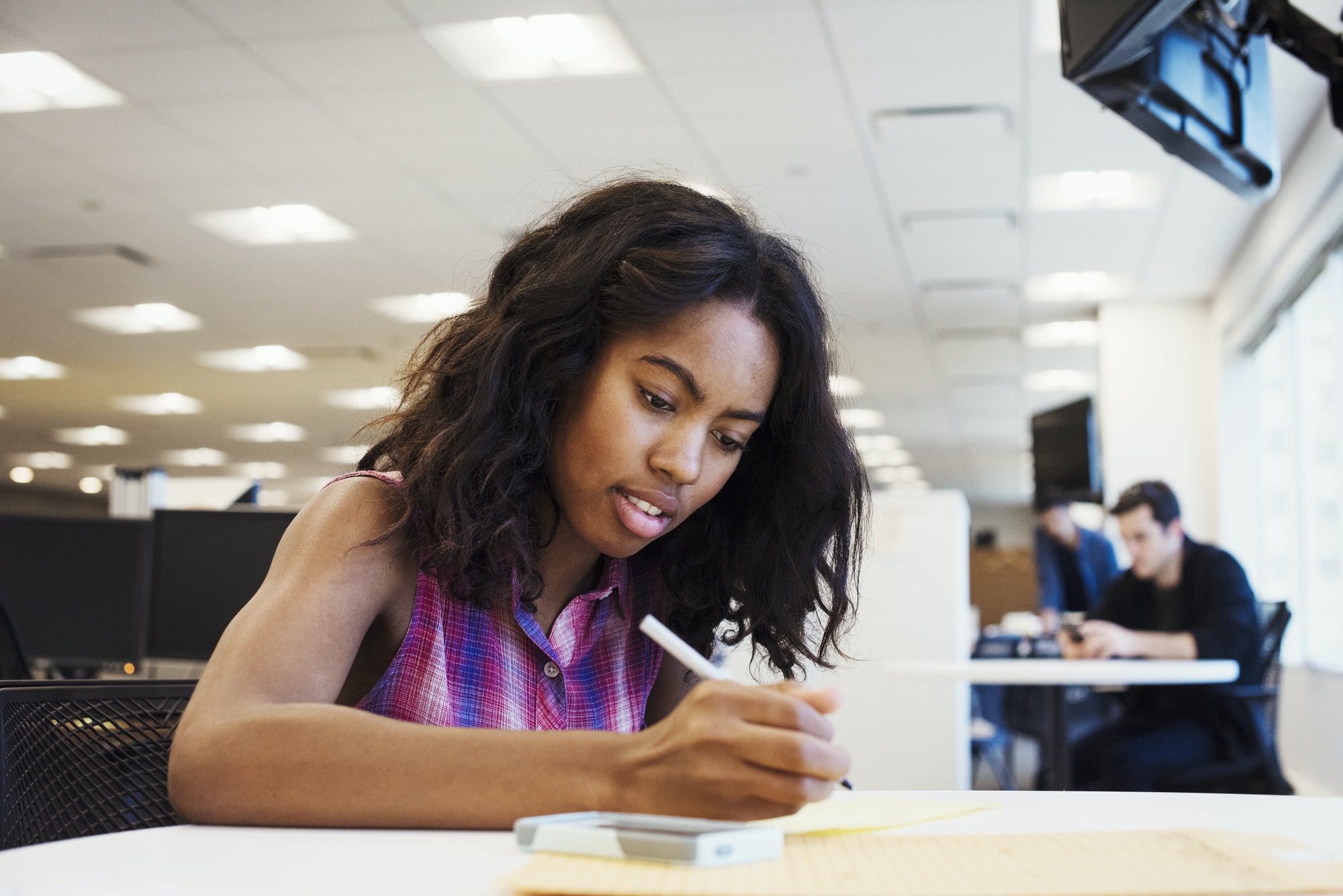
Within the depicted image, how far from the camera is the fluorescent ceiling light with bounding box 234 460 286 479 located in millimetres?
14906

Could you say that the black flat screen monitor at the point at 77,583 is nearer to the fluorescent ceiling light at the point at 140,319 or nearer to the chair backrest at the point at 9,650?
the chair backrest at the point at 9,650

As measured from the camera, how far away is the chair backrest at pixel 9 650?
5.65ft

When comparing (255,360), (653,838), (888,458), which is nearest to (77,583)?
(653,838)

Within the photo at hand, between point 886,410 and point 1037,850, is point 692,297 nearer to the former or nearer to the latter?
point 1037,850

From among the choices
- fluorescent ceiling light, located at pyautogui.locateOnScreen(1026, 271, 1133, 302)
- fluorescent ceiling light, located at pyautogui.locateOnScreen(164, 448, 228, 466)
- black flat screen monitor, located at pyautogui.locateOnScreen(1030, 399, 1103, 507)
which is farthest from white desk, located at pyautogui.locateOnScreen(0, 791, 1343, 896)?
fluorescent ceiling light, located at pyautogui.locateOnScreen(164, 448, 228, 466)

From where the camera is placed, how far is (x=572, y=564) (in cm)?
113

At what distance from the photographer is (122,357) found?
9.11 meters

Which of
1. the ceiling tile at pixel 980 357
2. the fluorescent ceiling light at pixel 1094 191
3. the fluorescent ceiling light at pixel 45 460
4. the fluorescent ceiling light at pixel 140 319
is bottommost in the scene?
the fluorescent ceiling light at pixel 45 460

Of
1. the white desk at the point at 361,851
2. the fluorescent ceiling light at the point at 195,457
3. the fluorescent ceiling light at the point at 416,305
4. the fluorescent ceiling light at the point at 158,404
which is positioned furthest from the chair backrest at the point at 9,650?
the fluorescent ceiling light at the point at 195,457

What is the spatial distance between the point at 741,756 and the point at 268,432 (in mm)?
12699

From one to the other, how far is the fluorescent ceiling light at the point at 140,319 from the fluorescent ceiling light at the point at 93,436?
177 inches

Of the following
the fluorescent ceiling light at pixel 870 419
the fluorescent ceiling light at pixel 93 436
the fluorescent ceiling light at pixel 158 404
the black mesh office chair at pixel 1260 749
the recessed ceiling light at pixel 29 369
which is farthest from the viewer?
the fluorescent ceiling light at pixel 93 436

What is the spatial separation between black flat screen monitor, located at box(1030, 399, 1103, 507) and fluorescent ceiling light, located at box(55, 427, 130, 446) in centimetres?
970

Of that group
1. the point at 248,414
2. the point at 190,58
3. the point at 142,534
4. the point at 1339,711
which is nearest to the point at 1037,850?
the point at 142,534
